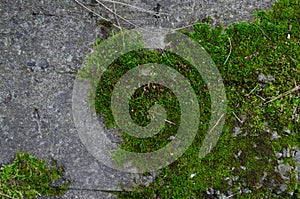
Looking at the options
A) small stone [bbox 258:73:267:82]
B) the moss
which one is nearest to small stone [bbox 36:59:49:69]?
the moss

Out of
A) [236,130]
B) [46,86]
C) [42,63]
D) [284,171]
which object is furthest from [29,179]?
[284,171]

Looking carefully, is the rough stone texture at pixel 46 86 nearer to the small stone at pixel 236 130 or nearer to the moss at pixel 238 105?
the moss at pixel 238 105

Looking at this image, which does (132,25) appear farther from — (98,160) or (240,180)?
(240,180)

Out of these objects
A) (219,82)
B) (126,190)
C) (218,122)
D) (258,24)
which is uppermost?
(258,24)

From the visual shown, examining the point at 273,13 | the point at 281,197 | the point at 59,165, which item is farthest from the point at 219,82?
the point at 59,165

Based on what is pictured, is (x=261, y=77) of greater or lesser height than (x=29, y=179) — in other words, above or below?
above

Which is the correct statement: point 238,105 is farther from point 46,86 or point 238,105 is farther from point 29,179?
point 29,179

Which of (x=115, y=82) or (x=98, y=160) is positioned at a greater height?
(x=115, y=82)
